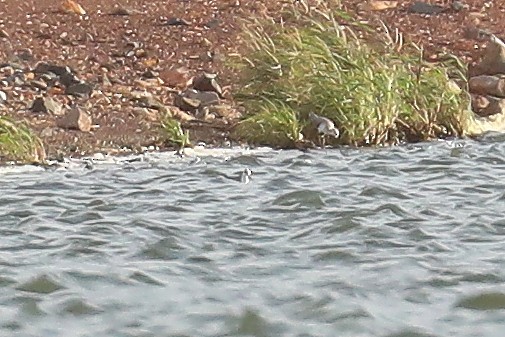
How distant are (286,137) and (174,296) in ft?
13.3

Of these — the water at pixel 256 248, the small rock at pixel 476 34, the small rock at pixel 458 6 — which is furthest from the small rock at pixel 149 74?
the small rock at pixel 458 6

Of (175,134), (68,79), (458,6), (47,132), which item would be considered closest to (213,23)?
(68,79)

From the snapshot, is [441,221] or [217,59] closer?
[441,221]

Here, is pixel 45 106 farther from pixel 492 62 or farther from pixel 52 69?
pixel 492 62

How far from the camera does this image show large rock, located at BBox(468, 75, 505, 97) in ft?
35.5

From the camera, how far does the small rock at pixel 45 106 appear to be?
964 cm

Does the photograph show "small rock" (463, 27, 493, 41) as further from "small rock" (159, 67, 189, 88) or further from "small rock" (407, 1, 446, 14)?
"small rock" (159, 67, 189, 88)

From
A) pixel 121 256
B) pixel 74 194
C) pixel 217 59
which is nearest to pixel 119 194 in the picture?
pixel 74 194

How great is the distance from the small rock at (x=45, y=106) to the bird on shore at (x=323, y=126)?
195 cm

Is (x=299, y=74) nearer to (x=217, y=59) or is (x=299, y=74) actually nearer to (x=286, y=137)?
(x=286, y=137)

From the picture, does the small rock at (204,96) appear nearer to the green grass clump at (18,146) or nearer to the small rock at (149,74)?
the small rock at (149,74)

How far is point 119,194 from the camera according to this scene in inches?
290

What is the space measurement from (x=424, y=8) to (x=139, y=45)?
351 cm

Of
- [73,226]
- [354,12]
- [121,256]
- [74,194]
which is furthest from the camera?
[354,12]
